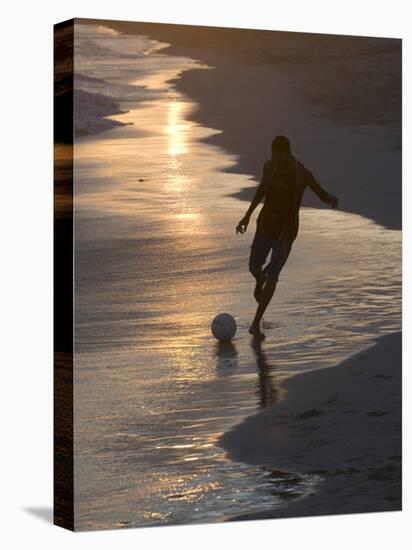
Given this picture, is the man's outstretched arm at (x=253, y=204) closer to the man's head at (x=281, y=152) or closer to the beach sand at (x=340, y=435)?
the man's head at (x=281, y=152)

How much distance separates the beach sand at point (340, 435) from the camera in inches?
487

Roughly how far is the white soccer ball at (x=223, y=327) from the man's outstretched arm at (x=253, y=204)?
58 centimetres

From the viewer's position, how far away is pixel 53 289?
12141 millimetres

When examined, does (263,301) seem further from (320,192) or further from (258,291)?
(320,192)

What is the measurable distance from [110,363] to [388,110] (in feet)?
8.96

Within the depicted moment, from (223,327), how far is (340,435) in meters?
1.12

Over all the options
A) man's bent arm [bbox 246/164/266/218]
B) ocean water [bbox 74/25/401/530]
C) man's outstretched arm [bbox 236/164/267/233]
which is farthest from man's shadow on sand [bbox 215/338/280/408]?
man's bent arm [bbox 246/164/266/218]

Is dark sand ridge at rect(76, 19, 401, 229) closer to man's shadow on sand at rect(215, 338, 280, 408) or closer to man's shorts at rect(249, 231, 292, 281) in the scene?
man's shorts at rect(249, 231, 292, 281)

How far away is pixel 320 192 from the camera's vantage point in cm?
1273

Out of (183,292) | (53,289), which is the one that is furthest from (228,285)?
(53,289)

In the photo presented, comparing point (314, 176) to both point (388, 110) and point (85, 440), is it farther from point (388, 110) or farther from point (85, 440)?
point (85, 440)

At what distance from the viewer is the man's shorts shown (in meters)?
12.5

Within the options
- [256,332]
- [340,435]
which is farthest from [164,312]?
[340,435]

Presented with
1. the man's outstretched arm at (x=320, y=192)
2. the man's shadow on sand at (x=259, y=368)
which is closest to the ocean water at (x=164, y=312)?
the man's shadow on sand at (x=259, y=368)
